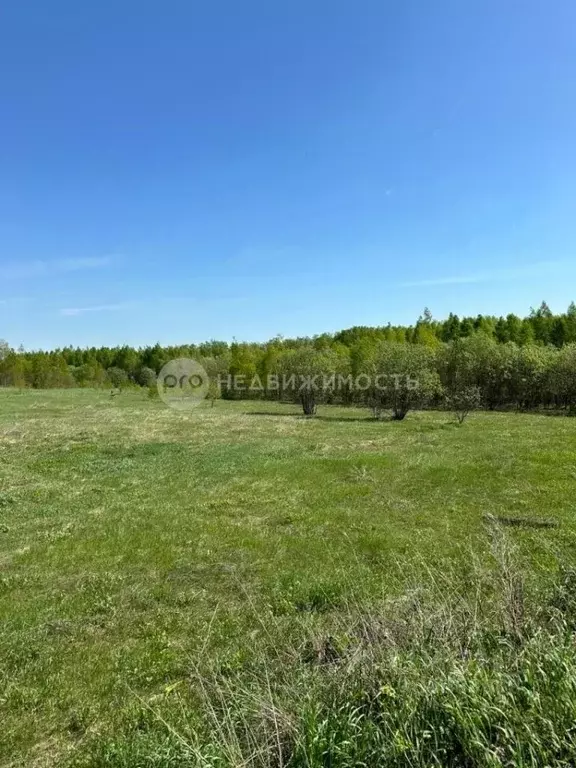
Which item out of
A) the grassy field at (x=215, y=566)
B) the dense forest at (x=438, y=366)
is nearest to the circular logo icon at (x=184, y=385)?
the dense forest at (x=438, y=366)

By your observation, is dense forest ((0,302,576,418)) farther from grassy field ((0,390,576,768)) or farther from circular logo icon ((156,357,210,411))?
grassy field ((0,390,576,768))

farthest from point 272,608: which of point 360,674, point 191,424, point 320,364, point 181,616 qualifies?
point 320,364

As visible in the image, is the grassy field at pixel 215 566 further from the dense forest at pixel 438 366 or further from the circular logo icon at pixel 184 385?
the circular logo icon at pixel 184 385

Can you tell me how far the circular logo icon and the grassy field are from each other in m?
45.8

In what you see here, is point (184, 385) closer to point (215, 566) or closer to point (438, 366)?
point (438, 366)

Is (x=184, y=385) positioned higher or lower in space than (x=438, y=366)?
lower

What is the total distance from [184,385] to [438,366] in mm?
40059

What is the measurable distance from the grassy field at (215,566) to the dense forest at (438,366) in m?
20.5

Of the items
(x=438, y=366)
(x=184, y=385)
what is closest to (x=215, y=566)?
(x=438, y=366)

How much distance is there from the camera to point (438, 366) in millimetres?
69125

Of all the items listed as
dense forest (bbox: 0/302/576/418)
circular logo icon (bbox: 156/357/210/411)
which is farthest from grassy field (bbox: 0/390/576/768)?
circular logo icon (bbox: 156/357/210/411)

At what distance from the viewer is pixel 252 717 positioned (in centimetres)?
411

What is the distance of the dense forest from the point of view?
45.0m

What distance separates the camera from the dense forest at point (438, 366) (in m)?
45.0
